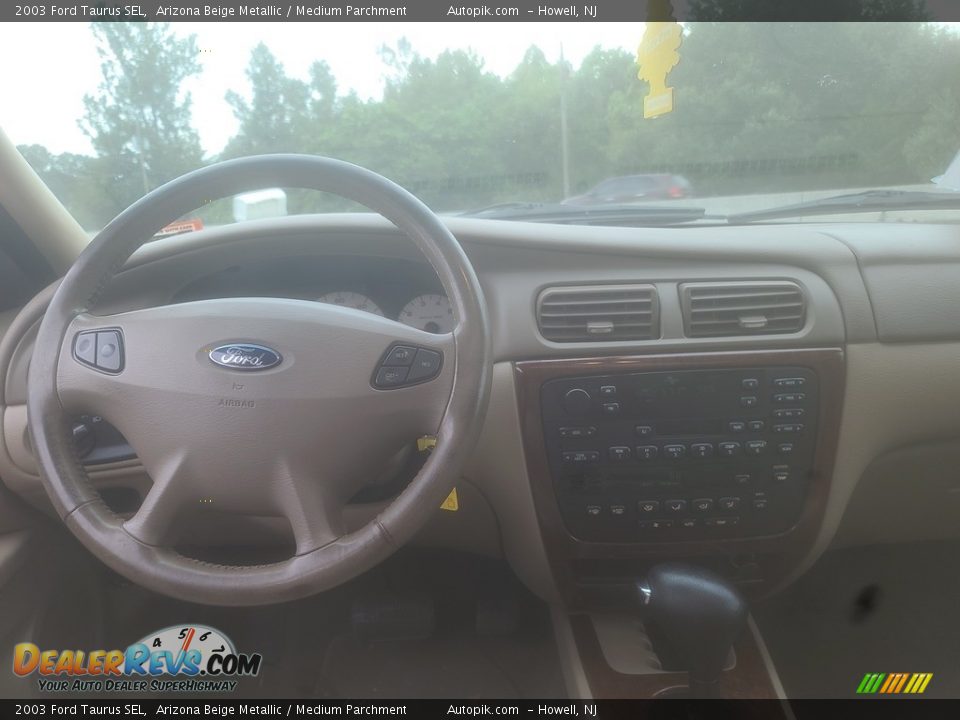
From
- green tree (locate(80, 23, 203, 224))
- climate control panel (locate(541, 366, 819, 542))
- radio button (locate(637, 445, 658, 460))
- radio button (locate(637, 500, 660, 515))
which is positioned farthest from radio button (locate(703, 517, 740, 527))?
green tree (locate(80, 23, 203, 224))

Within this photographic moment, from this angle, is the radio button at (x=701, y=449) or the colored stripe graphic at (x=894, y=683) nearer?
the radio button at (x=701, y=449)

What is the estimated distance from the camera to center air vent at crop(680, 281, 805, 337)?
166cm

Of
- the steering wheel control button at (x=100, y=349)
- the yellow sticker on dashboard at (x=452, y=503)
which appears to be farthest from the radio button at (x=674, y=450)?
the steering wheel control button at (x=100, y=349)

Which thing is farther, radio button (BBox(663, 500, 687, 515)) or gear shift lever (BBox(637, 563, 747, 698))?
radio button (BBox(663, 500, 687, 515))

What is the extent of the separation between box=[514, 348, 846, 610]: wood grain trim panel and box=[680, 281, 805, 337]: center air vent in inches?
2.3

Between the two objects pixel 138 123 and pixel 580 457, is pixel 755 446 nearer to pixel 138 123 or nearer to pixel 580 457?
pixel 580 457

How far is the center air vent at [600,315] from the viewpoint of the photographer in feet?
5.41

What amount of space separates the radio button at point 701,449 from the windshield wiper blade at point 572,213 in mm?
638

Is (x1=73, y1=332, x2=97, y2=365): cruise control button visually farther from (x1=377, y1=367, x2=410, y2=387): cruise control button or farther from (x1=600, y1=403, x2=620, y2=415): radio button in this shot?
(x1=600, y1=403, x2=620, y2=415): radio button

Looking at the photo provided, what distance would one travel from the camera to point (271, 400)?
3.99ft

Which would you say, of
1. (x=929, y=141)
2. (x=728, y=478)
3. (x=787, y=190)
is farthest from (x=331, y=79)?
(x=929, y=141)

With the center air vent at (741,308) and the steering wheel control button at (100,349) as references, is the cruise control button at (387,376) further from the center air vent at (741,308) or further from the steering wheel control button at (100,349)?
the center air vent at (741,308)
